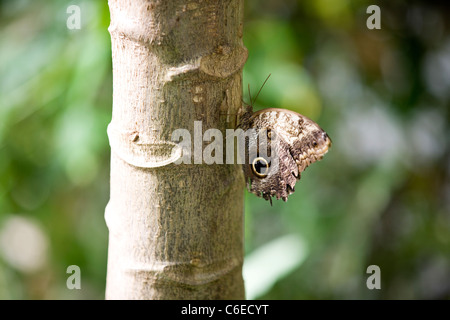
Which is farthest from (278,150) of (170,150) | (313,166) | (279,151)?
(313,166)

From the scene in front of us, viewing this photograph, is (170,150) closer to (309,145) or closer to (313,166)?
(309,145)

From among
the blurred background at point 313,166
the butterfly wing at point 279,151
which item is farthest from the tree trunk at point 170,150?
the blurred background at point 313,166

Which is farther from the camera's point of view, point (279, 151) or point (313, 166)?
point (313, 166)

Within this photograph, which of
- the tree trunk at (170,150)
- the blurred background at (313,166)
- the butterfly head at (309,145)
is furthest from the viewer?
the blurred background at (313,166)

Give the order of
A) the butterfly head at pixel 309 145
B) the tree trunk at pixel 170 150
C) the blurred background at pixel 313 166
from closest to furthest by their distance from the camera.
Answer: the tree trunk at pixel 170 150
the butterfly head at pixel 309 145
the blurred background at pixel 313 166

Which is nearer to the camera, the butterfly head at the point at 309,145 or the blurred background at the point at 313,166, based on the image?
the butterfly head at the point at 309,145

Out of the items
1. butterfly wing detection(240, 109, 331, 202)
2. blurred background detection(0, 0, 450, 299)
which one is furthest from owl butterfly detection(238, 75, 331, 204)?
blurred background detection(0, 0, 450, 299)

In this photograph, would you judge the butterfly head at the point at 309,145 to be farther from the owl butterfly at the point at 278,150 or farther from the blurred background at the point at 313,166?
the blurred background at the point at 313,166

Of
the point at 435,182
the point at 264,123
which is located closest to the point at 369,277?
the point at 435,182
